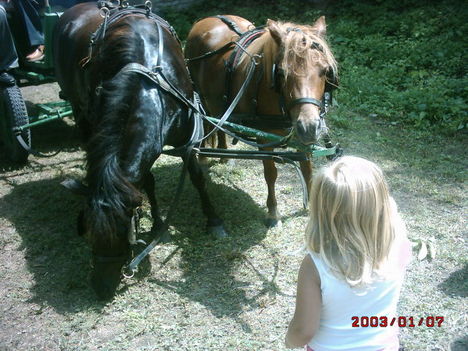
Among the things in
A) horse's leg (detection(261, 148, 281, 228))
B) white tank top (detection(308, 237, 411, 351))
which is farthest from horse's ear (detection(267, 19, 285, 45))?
white tank top (detection(308, 237, 411, 351))

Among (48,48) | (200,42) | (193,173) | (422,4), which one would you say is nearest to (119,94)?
(193,173)

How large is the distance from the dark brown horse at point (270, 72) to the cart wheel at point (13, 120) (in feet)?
6.25

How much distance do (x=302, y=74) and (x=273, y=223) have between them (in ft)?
4.64

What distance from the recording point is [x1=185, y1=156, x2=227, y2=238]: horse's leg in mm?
4176

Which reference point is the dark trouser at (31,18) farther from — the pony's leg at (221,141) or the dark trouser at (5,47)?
the pony's leg at (221,141)

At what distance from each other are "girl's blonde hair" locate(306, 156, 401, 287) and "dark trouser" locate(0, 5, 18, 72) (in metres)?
4.48

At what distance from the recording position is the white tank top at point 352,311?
5.59 ft

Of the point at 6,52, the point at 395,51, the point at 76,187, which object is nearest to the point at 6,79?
the point at 6,52

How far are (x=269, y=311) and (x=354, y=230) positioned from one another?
169 cm

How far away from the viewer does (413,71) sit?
7.38 meters

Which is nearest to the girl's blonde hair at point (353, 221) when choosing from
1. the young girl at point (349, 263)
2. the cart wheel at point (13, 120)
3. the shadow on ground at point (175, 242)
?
the young girl at point (349, 263)

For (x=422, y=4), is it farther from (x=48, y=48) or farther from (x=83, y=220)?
(x=83, y=220)

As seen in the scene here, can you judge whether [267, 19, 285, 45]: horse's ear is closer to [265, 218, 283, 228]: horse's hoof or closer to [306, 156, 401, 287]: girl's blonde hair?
[265, 218, 283, 228]: horse's hoof

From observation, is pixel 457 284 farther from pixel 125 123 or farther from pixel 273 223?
pixel 125 123
